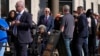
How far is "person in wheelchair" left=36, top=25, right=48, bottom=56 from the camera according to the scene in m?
15.6

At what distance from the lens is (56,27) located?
1708cm

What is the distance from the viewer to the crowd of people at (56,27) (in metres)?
12.8

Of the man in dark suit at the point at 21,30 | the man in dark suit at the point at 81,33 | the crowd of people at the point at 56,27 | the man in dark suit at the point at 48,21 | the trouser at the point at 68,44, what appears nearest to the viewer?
the man in dark suit at the point at 21,30

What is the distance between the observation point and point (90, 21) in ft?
58.1

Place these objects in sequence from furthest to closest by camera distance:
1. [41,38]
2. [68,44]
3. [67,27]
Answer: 1. [41,38]
2. [67,27]
3. [68,44]

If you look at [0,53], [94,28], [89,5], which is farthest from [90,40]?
[89,5]

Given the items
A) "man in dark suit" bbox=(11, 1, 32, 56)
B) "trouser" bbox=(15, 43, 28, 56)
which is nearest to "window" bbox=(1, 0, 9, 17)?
"man in dark suit" bbox=(11, 1, 32, 56)

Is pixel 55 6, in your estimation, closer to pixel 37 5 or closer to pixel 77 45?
pixel 37 5

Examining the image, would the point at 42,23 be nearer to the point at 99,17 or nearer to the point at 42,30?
the point at 42,30

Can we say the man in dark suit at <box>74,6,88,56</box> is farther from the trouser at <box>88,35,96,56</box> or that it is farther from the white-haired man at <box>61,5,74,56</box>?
the trouser at <box>88,35,96,56</box>

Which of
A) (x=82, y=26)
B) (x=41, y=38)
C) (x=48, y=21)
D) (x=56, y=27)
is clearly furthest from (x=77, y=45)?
(x=56, y=27)

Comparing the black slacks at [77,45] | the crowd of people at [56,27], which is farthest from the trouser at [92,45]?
the black slacks at [77,45]

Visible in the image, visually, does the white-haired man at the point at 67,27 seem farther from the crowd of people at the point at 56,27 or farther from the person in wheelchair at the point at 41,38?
the person in wheelchair at the point at 41,38

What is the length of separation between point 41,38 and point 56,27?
4.14ft
